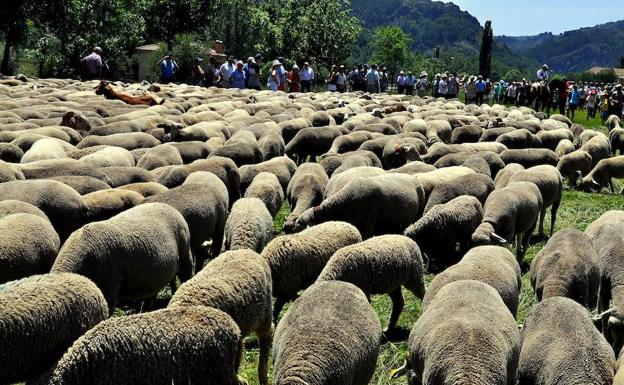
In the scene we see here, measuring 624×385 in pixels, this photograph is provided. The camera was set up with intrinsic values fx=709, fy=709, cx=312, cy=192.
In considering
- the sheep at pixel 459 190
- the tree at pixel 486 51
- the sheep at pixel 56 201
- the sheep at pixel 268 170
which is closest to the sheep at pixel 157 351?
the sheep at pixel 56 201

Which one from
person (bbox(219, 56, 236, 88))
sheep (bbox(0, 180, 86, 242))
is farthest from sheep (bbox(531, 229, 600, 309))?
person (bbox(219, 56, 236, 88))

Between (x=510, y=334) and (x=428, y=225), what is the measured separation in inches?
159

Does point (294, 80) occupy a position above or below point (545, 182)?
above

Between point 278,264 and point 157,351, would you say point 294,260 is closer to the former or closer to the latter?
point 278,264

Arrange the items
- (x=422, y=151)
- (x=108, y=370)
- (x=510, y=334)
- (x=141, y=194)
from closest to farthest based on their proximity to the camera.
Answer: (x=108, y=370)
(x=510, y=334)
(x=141, y=194)
(x=422, y=151)

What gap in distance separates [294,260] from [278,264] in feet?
0.63

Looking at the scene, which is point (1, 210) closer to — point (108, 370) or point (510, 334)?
point (108, 370)

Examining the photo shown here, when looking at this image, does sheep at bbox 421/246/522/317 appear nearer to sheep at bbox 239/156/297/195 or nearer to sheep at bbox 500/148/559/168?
sheep at bbox 239/156/297/195

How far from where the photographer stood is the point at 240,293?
20.2 feet

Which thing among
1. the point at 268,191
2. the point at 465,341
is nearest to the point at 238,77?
the point at 268,191

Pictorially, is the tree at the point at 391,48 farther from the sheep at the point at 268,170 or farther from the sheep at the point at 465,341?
the sheep at the point at 465,341

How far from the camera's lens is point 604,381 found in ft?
18.1

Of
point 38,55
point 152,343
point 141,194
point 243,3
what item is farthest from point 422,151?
point 243,3

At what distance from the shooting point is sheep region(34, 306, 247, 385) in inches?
192
